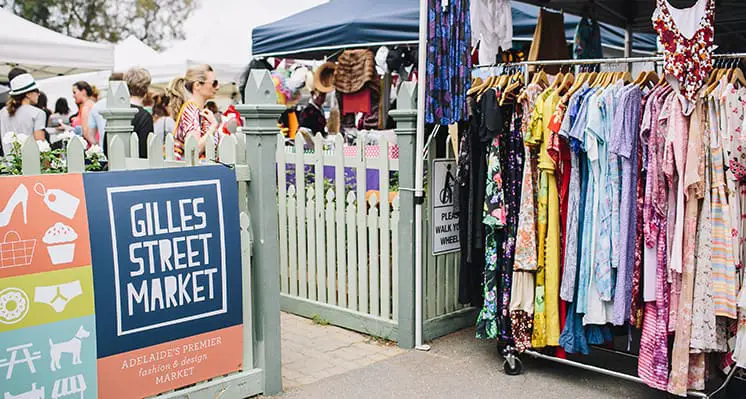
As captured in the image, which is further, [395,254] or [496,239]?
[395,254]

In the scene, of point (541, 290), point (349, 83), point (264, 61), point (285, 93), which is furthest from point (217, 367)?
point (285, 93)

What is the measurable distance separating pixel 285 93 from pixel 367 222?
22.6 ft

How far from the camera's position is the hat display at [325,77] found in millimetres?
8508

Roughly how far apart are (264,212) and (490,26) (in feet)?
7.63

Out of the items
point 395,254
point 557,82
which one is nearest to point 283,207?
point 395,254

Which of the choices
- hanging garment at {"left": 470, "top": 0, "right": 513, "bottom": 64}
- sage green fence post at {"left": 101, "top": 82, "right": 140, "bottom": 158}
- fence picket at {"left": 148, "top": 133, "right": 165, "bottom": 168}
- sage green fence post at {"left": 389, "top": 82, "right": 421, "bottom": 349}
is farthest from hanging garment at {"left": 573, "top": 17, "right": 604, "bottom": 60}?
fence picket at {"left": 148, "top": 133, "right": 165, "bottom": 168}

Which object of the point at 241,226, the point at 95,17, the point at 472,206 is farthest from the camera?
the point at 95,17

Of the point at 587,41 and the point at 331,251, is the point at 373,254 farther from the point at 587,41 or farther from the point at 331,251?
the point at 587,41

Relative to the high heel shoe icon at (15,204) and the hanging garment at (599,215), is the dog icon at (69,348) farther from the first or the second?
the hanging garment at (599,215)

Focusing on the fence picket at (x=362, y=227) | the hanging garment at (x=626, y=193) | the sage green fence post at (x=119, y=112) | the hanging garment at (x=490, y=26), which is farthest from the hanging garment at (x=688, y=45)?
the sage green fence post at (x=119, y=112)

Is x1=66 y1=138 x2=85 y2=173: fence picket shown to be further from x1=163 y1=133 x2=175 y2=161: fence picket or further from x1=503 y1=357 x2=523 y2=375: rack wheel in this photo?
x1=503 y1=357 x2=523 y2=375: rack wheel

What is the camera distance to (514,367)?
174 inches

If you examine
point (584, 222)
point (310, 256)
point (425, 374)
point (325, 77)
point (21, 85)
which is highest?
point (325, 77)

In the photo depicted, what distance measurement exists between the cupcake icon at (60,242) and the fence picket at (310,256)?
2.38 m
